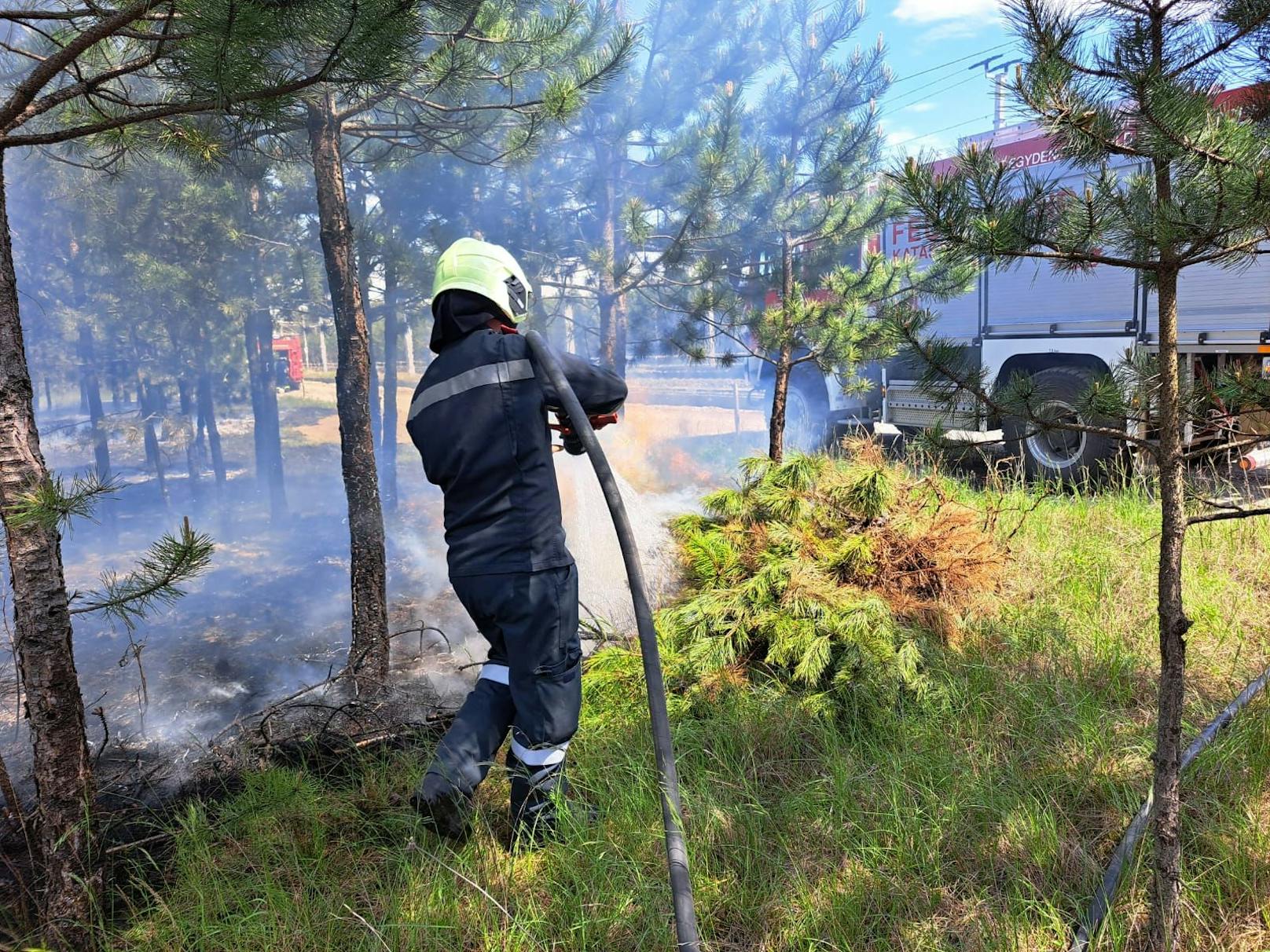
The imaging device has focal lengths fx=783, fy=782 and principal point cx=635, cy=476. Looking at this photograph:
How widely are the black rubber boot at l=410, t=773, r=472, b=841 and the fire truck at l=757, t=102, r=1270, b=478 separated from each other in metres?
3.89

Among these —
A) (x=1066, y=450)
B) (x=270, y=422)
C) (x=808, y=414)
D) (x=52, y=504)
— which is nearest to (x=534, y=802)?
(x=52, y=504)

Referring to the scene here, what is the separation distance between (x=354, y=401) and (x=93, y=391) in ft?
28.8

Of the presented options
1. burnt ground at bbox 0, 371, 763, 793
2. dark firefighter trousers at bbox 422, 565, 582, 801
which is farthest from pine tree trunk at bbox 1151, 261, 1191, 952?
burnt ground at bbox 0, 371, 763, 793

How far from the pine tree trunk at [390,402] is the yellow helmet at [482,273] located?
9002 mm

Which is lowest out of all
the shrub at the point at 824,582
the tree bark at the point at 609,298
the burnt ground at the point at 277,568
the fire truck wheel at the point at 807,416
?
the burnt ground at the point at 277,568

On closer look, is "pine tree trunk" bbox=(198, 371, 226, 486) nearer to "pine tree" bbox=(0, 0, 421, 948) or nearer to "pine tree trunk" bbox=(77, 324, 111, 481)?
"pine tree trunk" bbox=(77, 324, 111, 481)

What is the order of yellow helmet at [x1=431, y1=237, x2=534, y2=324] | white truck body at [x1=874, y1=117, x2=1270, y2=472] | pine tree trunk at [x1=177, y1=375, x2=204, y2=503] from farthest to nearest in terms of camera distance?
pine tree trunk at [x1=177, y1=375, x2=204, y2=503]
white truck body at [x1=874, y1=117, x2=1270, y2=472]
yellow helmet at [x1=431, y1=237, x2=534, y2=324]

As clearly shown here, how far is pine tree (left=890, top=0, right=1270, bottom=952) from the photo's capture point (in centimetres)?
164

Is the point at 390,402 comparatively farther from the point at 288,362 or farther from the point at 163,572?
the point at 163,572

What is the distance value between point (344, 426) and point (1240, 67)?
13.7 ft

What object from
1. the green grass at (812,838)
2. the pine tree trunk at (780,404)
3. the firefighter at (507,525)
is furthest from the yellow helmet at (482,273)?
the pine tree trunk at (780,404)

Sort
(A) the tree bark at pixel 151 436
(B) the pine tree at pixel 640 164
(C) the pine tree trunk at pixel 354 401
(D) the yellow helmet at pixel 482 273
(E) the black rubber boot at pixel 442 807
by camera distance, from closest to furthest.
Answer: (E) the black rubber boot at pixel 442 807 < (D) the yellow helmet at pixel 482 273 < (C) the pine tree trunk at pixel 354 401 < (B) the pine tree at pixel 640 164 < (A) the tree bark at pixel 151 436

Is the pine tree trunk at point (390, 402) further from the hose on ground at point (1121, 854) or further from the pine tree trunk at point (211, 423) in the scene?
the hose on ground at point (1121, 854)

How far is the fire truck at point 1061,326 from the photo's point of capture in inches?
228
